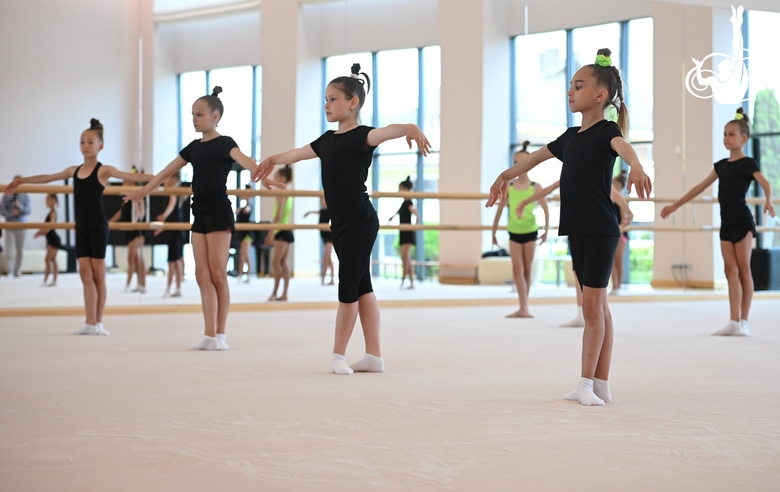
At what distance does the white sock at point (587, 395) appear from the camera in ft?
8.63

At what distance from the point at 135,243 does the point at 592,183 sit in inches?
209

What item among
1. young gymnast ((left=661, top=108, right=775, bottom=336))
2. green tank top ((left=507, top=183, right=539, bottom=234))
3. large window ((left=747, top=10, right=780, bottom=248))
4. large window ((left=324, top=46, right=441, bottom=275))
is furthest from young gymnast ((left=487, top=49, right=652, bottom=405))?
large window ((left=747, top=10, right=780, bottom=248))

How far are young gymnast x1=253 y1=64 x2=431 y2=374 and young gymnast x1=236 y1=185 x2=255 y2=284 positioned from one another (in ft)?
12.6

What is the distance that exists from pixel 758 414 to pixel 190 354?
2.54 metres

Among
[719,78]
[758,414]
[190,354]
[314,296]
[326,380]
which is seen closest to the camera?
[758,414]

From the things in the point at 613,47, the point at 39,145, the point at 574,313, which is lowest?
the point at 574,313

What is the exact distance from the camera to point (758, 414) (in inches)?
96.8

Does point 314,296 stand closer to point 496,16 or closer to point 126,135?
point 126,135

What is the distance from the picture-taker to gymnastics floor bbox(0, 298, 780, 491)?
1.74 m

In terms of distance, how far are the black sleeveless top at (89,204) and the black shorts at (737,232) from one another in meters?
3.81

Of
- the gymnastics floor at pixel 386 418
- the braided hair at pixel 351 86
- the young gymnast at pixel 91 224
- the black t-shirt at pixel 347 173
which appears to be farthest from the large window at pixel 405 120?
the black t-shirt at pixel 347 173

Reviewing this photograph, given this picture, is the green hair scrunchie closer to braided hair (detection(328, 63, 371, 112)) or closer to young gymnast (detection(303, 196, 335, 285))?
braided hair (detection(328, 63, 371, 112))

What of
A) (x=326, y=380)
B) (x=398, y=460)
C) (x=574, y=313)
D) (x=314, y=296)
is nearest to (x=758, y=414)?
(x=398, y=460)

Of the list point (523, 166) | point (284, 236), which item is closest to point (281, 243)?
point (284, 236)
